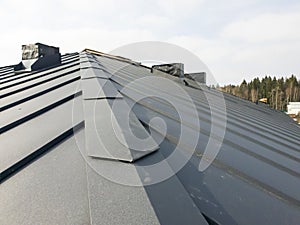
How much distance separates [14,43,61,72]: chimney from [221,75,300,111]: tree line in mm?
65347

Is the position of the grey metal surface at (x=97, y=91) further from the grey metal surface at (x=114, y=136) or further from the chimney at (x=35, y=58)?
the chimney at (x=35, y=58)

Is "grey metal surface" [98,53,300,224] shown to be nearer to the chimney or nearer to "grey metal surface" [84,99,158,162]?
"grey metal surface" [84,99,158,162]

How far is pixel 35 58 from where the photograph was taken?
6039 mm

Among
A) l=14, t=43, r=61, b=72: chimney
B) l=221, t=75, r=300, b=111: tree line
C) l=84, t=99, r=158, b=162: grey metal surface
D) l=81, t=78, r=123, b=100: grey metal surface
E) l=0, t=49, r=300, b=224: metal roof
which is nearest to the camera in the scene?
l=0, t=49, r=300, b=224: metal roof

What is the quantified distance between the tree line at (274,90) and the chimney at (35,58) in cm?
6535

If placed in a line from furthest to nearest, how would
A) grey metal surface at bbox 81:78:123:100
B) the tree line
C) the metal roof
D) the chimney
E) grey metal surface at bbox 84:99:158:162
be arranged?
the tree line → the chimney → grey metal surface at bbox 81:78:123:100 → grey metal surface at bbox 84:99:158:162 → the metal roof

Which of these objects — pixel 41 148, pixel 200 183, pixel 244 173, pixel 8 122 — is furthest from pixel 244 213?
pixel 8 122

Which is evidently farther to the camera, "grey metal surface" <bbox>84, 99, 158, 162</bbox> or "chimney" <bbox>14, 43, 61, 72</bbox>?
"chimney" <bbox>14, 43, 61, 72</bbox>

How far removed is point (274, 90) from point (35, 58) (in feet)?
245

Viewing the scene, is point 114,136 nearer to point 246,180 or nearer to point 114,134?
point 114,134

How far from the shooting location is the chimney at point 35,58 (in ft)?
19.5

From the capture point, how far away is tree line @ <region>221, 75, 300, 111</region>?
6861 centimetres

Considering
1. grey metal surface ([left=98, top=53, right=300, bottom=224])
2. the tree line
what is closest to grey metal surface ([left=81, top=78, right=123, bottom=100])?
grey metal surface ([left=98, top=53, right=300, bottom=224])

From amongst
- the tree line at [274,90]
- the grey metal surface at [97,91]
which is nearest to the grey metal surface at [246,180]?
the grey metal surface at [97,91]
